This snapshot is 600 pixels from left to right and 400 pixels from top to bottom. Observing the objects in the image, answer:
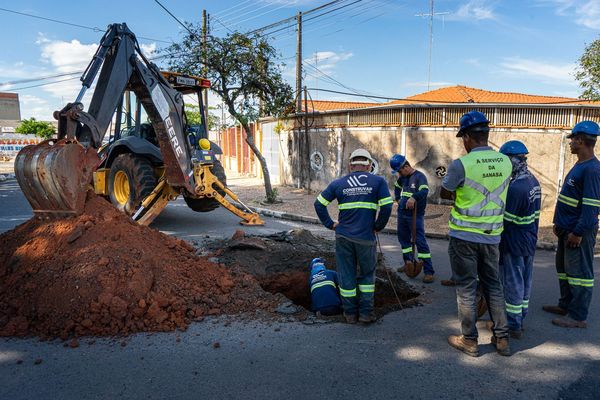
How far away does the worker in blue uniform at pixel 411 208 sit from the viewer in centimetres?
569

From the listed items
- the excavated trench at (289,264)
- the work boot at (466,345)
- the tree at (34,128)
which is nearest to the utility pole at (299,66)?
the excavated trench at (289,264)

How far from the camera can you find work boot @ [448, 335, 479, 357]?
3561 millimetres

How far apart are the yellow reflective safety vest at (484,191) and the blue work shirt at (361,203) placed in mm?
761

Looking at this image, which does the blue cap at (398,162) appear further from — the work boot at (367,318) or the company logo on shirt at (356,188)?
the work boot at (367,318)

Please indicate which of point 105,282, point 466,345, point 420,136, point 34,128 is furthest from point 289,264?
point 34,128

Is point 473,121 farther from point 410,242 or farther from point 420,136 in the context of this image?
point 420,136

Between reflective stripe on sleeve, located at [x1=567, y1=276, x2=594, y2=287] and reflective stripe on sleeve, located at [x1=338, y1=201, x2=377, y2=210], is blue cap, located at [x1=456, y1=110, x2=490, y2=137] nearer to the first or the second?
reflective stripe on sleeve, located at [x1=338, y1=201, x2=377, y2=210]

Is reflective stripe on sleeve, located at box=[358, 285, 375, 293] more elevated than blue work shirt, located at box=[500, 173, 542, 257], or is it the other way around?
blue work shirt, located at box=[500, 173, 542, 257]

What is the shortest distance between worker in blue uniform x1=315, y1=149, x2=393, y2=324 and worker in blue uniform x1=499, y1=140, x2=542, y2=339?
1.13m

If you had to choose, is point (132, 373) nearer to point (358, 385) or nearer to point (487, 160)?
point (358, 385)

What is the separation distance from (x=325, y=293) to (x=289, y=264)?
1.43 metres

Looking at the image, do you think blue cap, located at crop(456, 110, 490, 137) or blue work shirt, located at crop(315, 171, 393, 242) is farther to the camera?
blue work shirt, located at crop(315, 171, 393, 242)

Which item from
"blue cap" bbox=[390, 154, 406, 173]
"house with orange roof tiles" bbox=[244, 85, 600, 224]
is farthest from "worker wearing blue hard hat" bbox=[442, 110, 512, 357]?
"house with orange roof tiles" bbox=[244, 85, 600, 224]

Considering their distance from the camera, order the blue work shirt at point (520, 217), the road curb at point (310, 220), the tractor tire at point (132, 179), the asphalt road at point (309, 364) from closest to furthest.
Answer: the asphalt road at point (309, 364) → the blue work shirt at point (520, 217) → the road curb at point (310, 220) → the tractor tire at point (132, 179)
